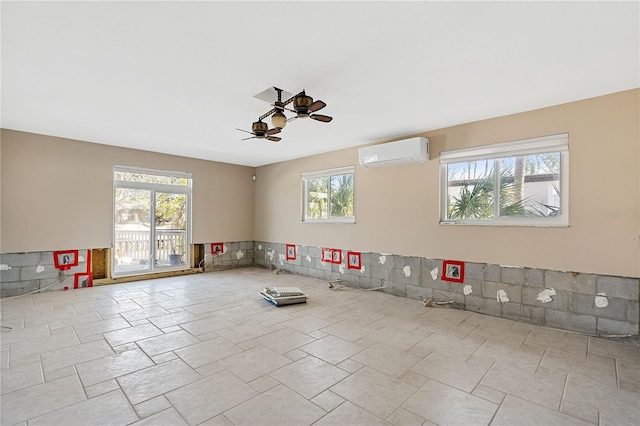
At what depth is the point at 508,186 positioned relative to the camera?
3791mm

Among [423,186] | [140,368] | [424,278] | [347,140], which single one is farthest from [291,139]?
[140,368]

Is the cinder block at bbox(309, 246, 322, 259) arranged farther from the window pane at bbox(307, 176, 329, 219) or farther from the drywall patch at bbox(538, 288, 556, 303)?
the drywall patch at bbox(538, 288, 556, 303)

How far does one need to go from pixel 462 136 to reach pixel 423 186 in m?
0.84

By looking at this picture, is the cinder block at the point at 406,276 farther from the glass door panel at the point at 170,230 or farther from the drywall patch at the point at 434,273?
the glass door panel at the point at 170,230

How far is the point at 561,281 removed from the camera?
10.9ft

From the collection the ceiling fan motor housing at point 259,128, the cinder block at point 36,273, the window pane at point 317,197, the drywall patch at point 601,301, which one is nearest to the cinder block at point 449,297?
the drywall patch at point 601,301

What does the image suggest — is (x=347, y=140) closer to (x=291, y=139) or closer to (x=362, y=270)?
(x=291, y=139)

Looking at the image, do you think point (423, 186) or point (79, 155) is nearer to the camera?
point (423, 186)

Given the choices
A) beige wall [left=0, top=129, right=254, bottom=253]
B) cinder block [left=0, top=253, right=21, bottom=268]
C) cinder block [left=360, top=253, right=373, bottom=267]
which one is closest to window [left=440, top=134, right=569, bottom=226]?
cinder block [left=360, top=253, right=373, bottom=267]

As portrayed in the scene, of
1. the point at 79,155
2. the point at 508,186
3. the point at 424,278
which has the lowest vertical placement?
the point at 424,278

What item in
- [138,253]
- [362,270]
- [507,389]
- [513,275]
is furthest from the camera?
[138,253]

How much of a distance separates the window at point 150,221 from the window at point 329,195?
256 centimetres

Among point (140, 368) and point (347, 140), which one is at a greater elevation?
point (347, 140)

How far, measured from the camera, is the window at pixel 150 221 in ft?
18.3
